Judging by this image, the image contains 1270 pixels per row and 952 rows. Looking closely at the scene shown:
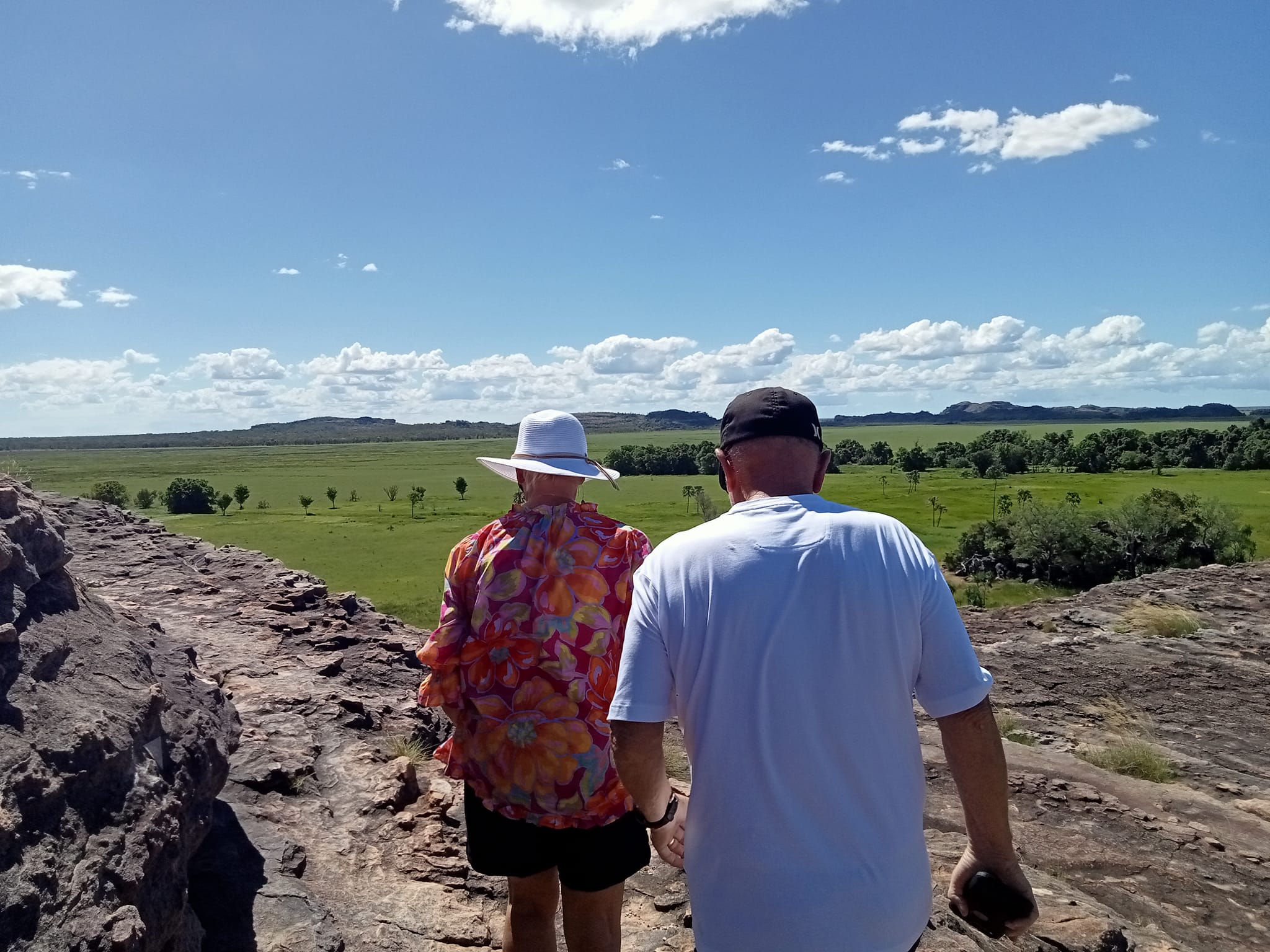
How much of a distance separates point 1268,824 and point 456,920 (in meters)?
6.68

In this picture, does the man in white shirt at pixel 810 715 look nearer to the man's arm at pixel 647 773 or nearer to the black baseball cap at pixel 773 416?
the man's arm at pixel 647 773

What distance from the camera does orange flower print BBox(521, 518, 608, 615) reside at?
289 cm

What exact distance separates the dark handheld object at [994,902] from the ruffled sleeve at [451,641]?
1763mm

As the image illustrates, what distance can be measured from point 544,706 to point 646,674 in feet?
2.78

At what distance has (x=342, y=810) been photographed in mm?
4793

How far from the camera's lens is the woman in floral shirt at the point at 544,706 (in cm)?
285

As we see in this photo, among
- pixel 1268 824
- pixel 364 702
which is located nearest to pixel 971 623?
pixel 1268 824

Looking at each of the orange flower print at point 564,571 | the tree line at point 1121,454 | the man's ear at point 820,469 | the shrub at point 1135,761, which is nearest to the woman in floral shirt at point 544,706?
the orange flower print at point 564,571

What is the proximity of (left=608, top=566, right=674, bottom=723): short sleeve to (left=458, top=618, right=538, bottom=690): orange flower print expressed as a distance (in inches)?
31.0

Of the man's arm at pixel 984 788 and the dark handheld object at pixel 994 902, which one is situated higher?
the man's arm at pixel 984 788

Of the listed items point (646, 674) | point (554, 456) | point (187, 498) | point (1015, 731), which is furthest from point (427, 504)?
point (646, 674)

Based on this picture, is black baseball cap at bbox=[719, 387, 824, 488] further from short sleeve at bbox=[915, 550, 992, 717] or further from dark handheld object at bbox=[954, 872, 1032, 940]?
dark handheld object at bbox=[954, 872, 1032, 940]

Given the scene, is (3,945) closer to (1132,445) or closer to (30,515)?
(30,515)

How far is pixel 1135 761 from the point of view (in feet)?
26.4
